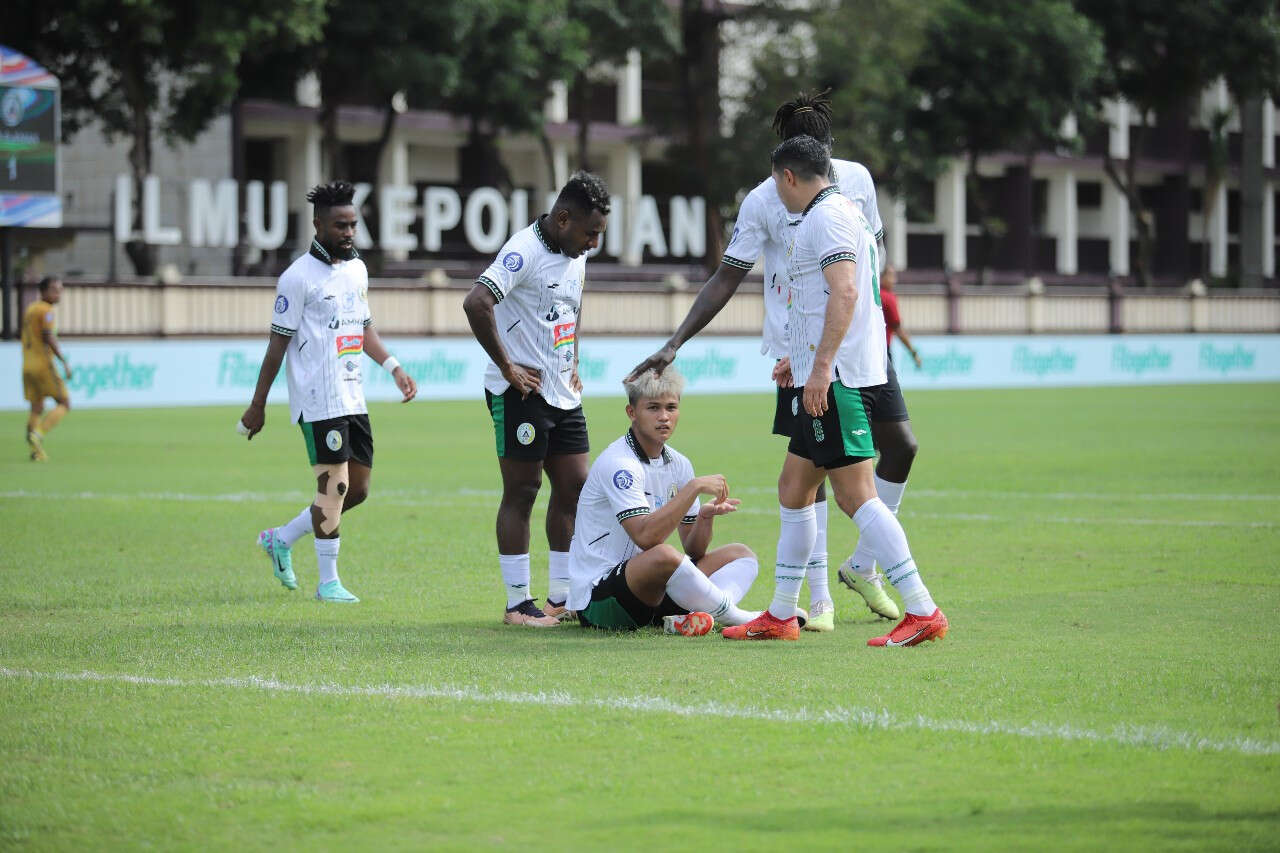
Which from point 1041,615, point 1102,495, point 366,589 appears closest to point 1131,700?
point 1041,615

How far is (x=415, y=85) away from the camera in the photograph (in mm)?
39000

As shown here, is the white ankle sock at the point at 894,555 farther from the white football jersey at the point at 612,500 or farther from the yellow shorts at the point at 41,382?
the yellow shorts at the point at 41,382

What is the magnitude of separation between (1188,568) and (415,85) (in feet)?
101

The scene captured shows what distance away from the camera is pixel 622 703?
6312mm

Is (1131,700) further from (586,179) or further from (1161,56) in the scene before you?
(1161,56)

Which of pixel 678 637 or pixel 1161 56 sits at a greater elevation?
pixel 1161 56

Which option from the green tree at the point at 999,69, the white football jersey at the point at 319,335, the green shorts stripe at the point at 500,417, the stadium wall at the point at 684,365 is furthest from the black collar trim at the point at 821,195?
the green tree at the point at 999,69

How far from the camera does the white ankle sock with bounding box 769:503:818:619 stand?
7.87 m

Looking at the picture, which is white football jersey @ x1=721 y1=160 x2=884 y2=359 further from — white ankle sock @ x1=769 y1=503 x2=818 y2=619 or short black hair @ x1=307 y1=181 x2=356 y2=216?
short black hair @ x1=307 y1=181 x2=356 y2=216

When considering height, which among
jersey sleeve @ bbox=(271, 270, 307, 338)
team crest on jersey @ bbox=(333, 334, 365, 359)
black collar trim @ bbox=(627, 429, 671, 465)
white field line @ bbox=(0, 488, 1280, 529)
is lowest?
white field line @ bbox=(0, 488, 1280, 529)

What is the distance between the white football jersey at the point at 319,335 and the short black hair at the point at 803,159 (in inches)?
102

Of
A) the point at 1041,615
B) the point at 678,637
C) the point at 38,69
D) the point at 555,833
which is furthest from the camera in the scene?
the point at 38,69

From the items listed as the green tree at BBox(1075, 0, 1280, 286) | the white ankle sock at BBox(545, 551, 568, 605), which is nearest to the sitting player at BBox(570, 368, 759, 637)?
the white ankle sock at BBox(545, 551, 568, 605)

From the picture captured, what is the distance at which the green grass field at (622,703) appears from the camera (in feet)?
15.9
